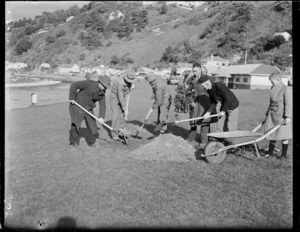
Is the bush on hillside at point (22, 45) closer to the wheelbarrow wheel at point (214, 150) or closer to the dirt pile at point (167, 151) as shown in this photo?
the dirt pile at point (167, 151)

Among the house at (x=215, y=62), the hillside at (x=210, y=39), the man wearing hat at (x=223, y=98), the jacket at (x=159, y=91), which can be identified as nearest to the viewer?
the man wearing hat at (x=223, y=98)

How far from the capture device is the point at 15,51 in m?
5.47

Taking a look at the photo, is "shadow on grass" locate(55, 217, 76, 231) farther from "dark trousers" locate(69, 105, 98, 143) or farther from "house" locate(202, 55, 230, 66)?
"house" locate(202, 55, 230, 66)

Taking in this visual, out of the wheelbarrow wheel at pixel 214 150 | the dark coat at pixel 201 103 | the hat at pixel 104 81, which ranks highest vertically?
the hat at pixel 104 81

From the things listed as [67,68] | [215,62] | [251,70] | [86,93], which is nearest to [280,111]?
[86,93]

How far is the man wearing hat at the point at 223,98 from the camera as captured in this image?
712 centimetres

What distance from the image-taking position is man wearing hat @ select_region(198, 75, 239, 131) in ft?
23.4

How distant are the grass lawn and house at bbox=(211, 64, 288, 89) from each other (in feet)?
104

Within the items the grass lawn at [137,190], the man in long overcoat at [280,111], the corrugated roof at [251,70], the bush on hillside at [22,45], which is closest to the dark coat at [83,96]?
the grass lawn at [137,190]

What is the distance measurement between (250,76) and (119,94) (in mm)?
32223

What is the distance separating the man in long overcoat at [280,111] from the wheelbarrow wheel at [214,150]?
3.45ft

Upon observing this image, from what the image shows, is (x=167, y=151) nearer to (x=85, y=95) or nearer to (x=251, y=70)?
(x=85, y=95)

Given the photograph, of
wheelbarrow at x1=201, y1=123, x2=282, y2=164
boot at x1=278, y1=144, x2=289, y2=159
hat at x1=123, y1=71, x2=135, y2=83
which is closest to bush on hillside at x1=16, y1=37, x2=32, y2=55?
hat at x1=123, y1=71, x2=135, y2=83
